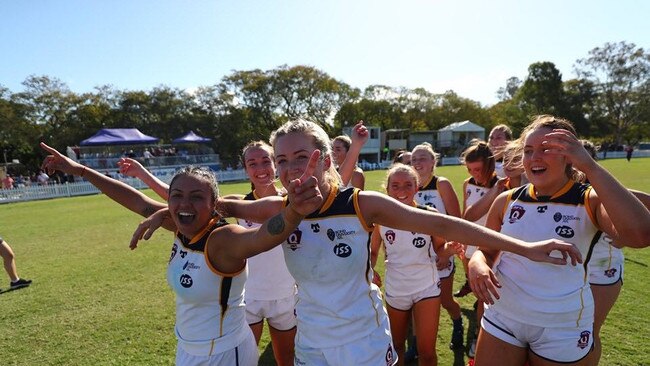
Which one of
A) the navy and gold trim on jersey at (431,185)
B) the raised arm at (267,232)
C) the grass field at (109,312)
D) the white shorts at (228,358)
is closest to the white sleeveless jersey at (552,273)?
the raised arm at (267,232)

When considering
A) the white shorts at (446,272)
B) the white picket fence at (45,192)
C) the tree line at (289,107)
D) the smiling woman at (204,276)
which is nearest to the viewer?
the smiling woman at (204,276)

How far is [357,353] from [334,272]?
0.48m

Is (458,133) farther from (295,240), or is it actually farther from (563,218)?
(295,240)

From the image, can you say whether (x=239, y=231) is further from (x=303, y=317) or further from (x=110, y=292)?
(x=110, y=292)

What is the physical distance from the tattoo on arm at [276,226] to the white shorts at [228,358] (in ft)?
3.75

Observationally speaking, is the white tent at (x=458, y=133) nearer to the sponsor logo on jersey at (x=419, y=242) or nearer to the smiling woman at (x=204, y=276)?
the sponsor logo on jersey at (x=419, y=242)

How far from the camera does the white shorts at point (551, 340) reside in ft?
7.52

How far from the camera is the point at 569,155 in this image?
2.02 meters

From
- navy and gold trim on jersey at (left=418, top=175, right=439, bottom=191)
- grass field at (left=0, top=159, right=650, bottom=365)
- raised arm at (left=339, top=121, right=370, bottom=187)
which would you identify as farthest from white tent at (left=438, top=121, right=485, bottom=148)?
raised arm at (left=339, top=121, right=370, bottom=187)

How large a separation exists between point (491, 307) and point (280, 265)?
189 cm

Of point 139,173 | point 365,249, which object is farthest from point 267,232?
point 139,173

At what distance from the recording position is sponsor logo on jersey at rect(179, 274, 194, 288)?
2436mm

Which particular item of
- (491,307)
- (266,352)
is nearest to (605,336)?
(491,307)

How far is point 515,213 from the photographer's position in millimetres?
2602
